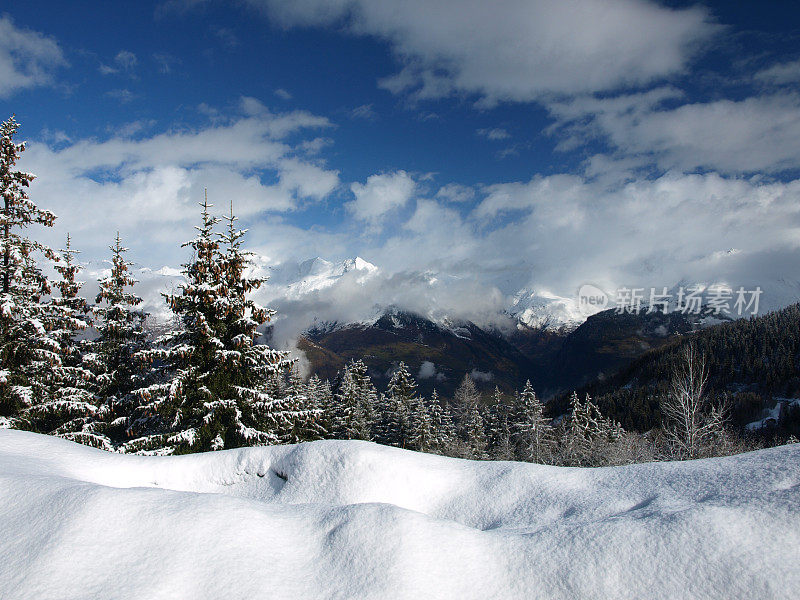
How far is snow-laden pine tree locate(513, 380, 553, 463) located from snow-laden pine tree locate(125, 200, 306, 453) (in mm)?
32011

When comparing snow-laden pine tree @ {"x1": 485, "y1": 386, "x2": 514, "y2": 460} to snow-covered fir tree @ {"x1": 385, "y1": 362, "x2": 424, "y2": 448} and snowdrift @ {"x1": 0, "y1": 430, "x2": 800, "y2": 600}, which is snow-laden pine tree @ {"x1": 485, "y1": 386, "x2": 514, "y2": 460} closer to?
snow-covered fir tree @ {"x1": 385, "y1": 362, "x2": 424, "y2": 448}

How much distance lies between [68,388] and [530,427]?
1649 inches

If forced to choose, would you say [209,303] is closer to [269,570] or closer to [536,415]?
[269,570]

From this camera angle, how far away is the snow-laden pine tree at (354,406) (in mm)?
42250

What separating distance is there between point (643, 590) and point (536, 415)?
45.7 m

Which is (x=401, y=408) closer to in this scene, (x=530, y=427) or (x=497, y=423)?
(x=530, y=427)

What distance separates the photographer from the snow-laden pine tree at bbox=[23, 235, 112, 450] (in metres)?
15.6

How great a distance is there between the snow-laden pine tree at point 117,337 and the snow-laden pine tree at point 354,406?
963 inches

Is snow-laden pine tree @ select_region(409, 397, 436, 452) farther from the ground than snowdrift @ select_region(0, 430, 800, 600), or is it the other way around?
snowdrift @ select_region(0, 430, 800, 600)

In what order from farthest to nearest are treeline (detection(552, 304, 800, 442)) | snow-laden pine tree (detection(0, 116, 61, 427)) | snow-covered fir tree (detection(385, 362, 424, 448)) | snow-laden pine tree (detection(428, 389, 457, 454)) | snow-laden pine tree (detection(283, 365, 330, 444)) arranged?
treeline (detection(552, 304, 800, 442)) < snow-covered fir tree (detection(385, 362, 424, 448)) < snow-laden pine tree (detection(428, 389, 457, 454)) < snow-laden pine tree (detection(283, 365, 330, 444)) < snow-laden pine tree (detection(0, 116, 61, 427))

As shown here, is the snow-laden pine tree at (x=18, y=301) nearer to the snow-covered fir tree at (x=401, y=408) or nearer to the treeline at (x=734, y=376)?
the snow-covered fir tree at (x=401, y=408)

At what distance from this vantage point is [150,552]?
3.72 metres

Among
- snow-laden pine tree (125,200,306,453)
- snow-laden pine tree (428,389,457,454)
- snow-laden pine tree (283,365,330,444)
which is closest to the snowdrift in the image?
snow-laden pine tree (125,200,306,453)

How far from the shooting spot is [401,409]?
45438 millimetres
